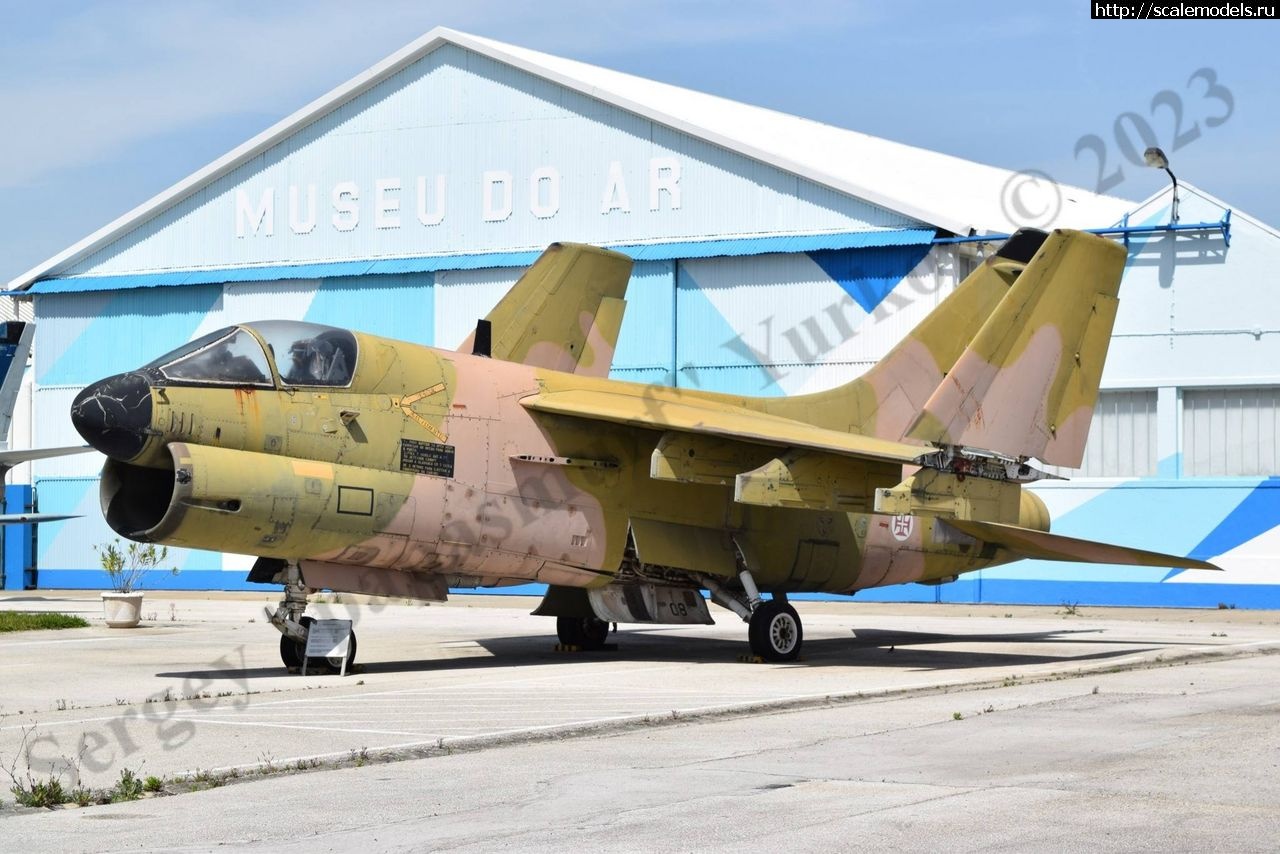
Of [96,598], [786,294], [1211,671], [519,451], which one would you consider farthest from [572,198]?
[1211,671]

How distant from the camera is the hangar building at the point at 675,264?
33.3 m

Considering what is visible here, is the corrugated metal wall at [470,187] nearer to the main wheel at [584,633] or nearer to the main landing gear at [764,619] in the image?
the main wheel at [584,633]

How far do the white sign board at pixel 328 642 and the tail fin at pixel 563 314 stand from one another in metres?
5.22

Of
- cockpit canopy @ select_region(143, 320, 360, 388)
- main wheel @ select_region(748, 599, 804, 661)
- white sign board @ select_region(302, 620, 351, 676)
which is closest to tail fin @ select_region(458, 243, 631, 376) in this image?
cockpit canopy @ select_region(143, 320, 360, 388)

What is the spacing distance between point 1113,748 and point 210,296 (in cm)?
3660

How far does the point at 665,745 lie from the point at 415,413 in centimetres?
645

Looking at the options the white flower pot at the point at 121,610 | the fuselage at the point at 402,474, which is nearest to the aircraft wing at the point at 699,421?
the fuselage at the point at 402,474

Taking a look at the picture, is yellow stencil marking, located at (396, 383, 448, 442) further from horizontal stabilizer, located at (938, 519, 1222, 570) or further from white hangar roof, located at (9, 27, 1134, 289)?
white hangar roof, located at (9, 27, 1134, 289)

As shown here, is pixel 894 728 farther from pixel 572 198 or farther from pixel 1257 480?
pixel 572 198

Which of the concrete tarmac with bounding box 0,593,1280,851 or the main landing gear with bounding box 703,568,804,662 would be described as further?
the main landing gear with bounding box 703,568,804,662

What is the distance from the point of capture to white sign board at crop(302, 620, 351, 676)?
52.2 feet

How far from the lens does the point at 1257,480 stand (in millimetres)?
32219

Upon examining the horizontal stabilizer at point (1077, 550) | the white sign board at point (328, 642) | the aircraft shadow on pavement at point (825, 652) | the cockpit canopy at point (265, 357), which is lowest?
the aircraft shadow on pavement at point (825, 652)

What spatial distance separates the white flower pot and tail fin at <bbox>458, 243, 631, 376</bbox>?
836 centimetres
